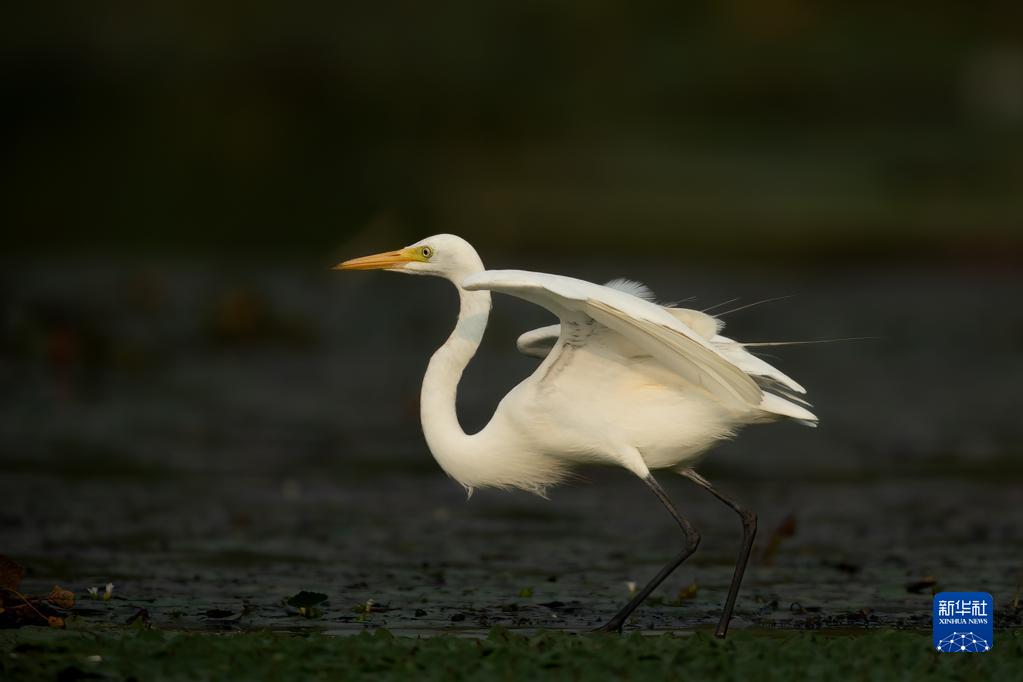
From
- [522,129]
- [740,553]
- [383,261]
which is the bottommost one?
[740,553]

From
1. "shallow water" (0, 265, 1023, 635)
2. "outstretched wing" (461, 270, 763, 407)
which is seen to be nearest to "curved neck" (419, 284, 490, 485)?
"outstretched wing" (461, 270, 763, 407)

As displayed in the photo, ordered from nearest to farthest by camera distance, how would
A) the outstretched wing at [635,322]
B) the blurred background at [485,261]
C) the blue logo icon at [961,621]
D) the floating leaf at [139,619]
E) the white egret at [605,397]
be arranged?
the blue logo icon at [961,621]
the outstretched wing at [635,322]
the floating leaf at [139,619]
the white egret at [605,397]
the blurred background at [485,261]

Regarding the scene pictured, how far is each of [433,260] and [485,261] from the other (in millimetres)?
18803

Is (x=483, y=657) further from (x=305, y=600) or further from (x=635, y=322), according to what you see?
(x=635, y=322)

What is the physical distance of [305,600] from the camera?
23.4ft

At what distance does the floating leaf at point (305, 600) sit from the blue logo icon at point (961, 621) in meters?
2.63

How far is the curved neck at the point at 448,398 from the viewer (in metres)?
7.57

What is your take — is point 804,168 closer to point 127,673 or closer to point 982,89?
point 982,89

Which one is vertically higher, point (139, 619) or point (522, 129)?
point (522, 129)

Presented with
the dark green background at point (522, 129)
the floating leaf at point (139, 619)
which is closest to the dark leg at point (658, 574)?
the floating leaf at point (139, 619)

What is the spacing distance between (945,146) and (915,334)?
61.6 feet

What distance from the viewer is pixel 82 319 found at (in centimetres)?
1727

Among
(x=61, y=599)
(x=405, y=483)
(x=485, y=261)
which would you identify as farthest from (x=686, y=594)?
(x=485, y=261)

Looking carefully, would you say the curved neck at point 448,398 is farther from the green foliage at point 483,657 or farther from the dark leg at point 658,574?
the green foliage at point 483,657
